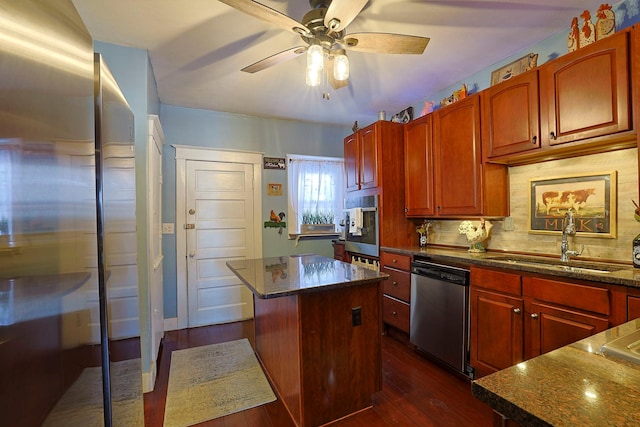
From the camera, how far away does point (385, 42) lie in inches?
66.3

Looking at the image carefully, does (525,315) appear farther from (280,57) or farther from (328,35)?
(280,57)

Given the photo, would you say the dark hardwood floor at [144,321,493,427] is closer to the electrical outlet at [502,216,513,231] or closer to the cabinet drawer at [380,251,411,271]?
the cabinet drawer at [380,251,411,271]

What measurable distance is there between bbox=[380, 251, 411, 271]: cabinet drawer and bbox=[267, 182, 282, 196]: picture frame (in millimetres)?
1614

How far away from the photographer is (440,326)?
2.42 metres

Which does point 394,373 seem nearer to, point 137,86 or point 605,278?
point 605,278

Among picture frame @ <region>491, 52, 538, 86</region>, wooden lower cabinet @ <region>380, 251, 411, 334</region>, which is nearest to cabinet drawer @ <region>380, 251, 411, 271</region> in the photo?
wooden lower cabinet @ <region>380, 251, 411, 334</region>

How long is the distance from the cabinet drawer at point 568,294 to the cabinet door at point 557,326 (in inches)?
1.8

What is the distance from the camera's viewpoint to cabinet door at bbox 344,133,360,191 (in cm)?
358

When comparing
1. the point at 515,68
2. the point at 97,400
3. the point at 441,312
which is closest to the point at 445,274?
the point at 441,312

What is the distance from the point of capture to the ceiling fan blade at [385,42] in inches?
64.1

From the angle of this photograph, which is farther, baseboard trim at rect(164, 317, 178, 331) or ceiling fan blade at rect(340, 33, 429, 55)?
baseboard trim at rect(164, 317, 178, 331)

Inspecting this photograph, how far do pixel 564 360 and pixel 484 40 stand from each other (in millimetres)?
2433

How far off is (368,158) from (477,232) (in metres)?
1.40

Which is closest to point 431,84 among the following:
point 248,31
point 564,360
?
point 248,31
